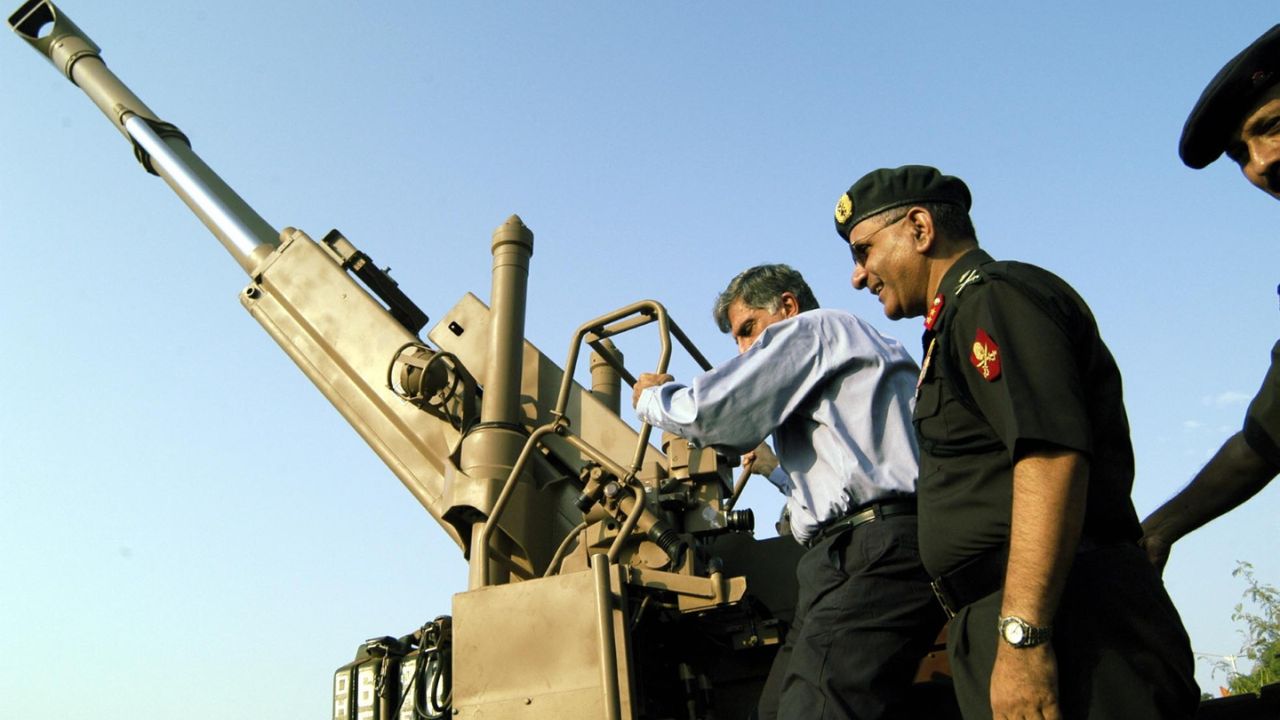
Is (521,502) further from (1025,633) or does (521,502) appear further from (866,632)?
(1025,633)

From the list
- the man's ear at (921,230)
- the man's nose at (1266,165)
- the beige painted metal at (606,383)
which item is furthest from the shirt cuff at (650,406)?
the beige painted metal at (606,383)

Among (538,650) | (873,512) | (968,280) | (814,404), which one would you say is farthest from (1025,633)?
(538,650)

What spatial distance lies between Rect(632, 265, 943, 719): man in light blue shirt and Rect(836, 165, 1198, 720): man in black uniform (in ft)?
1.65

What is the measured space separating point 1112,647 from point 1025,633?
0.16 meters

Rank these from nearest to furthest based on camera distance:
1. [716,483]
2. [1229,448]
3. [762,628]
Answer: [1229,448] < [762,628] < [716,483]

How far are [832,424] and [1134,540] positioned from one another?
99 centimetres

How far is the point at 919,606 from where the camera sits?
276 centimetres

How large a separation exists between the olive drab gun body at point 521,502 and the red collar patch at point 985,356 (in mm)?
1588

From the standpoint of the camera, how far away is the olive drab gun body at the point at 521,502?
11.4ft

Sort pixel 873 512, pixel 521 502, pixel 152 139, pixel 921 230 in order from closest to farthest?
pixel 921 230 → pixel 873 512 → pixel 521 502 → pixel 152 139

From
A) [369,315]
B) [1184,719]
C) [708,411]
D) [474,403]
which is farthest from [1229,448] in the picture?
[369,315]

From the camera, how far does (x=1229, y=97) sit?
7.09 feet

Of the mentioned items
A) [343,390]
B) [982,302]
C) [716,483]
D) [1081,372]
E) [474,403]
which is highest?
[343,390]

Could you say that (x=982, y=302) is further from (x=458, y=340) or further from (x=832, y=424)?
(x=458, y=340)
